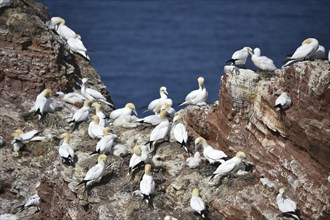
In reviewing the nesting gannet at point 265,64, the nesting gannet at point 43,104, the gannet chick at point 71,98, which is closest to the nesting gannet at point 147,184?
the nesting gannet at point 265,64

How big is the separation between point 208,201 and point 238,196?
1.04 m

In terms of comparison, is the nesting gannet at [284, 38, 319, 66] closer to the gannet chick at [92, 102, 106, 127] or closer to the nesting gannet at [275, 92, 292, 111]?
the nesting gannet at [275, 92, 292, 111]

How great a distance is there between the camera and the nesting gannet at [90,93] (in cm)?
3991

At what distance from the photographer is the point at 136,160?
3231 centimetres

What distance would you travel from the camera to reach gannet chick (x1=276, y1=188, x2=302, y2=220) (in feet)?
93.5

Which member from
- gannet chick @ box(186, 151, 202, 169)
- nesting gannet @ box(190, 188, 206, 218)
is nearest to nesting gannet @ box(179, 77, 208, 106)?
gannet chick @ box(186, 151, 202, 169)

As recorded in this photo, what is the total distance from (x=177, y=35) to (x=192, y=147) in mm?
80309

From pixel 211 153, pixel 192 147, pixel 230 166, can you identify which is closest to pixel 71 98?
pixel 192 147

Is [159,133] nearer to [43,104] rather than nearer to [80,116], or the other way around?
[80,116]

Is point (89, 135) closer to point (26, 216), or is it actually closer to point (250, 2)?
point (26, 216)

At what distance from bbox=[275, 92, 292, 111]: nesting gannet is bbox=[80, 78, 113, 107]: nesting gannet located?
1155 cm

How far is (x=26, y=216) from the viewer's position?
34.8 m

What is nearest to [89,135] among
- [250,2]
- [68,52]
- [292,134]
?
[68,52]

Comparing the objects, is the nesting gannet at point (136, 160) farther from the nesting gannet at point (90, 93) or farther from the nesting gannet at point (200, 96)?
the nesting gannet at point (90, 93)
